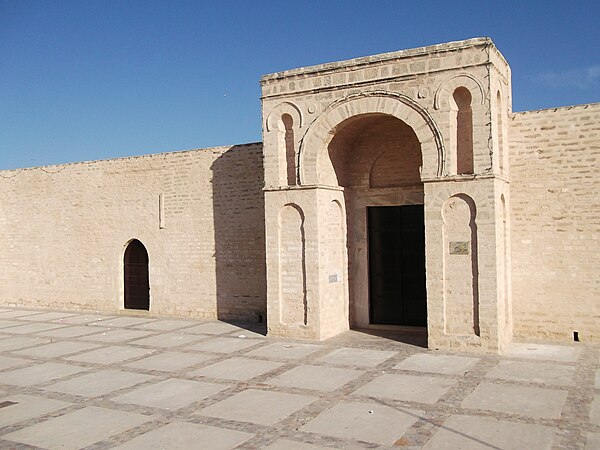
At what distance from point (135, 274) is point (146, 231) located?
161 cm

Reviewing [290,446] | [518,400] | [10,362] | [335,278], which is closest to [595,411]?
[518,400]

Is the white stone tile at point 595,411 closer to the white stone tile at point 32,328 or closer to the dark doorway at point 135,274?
the white stone tile at point 32,328

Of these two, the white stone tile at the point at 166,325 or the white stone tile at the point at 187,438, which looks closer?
the white stone tile at the point at 187,438

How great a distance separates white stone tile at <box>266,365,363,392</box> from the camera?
26.2ft

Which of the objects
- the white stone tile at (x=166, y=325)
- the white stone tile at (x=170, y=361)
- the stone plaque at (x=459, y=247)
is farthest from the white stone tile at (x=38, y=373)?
the stone plaque at (x=459, y=247)

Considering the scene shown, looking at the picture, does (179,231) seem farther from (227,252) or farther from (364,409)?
(364,409)

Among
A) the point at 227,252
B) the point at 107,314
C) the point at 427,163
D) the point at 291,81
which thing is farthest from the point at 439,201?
the point at 107,314

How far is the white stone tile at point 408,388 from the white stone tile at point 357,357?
0.85 metres

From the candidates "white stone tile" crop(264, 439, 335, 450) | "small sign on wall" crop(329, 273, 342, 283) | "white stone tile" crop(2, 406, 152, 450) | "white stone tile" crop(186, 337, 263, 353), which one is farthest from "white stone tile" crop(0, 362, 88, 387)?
"small sign on wall" crop(329, 273, 342, 283)

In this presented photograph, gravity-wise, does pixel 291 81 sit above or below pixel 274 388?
above

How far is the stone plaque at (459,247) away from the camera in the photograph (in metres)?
9.66

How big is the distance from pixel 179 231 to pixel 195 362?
5433 millimetres

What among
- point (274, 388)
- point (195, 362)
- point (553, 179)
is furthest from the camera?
point (553, 179)

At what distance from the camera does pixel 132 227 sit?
1522 cm
